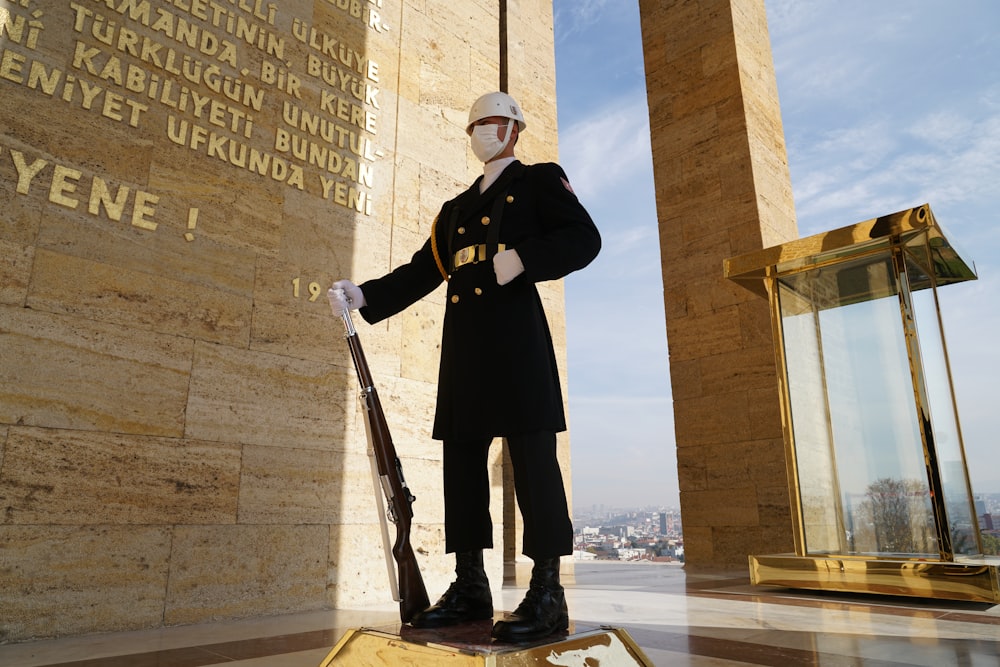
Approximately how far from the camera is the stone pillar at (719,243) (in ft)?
24.4

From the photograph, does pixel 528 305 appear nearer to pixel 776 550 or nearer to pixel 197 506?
pixel 197 506

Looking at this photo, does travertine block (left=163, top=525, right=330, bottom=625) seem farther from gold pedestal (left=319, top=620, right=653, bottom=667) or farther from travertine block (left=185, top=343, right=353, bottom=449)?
gold pedestal (left=319, top=620, right=653, bottom=667)

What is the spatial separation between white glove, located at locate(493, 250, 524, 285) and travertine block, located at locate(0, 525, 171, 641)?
249cm

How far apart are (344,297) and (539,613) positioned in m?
1.27

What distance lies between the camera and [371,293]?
2.51 metres

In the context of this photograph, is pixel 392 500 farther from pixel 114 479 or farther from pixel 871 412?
pixel 871 412

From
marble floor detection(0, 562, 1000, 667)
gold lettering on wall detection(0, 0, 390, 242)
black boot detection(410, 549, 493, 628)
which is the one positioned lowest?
marble floor detection(0, 562, 1000, 667)

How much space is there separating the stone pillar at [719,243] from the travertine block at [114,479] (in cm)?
570

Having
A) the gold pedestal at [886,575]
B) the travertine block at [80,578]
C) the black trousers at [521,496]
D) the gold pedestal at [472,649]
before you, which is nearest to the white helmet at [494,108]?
the black trousers at [521,496]

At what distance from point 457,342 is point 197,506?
7.06ft

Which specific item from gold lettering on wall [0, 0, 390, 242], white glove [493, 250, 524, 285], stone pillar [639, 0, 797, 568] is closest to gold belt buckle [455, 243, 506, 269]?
white glove [493, 250, 524, 285]

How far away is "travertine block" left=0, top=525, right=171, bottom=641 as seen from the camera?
9.67 feet

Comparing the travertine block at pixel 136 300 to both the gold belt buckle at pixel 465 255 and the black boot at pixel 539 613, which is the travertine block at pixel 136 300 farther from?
the black boot at pixel 539 613

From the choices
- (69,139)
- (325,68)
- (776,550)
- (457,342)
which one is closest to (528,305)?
(457,342)
